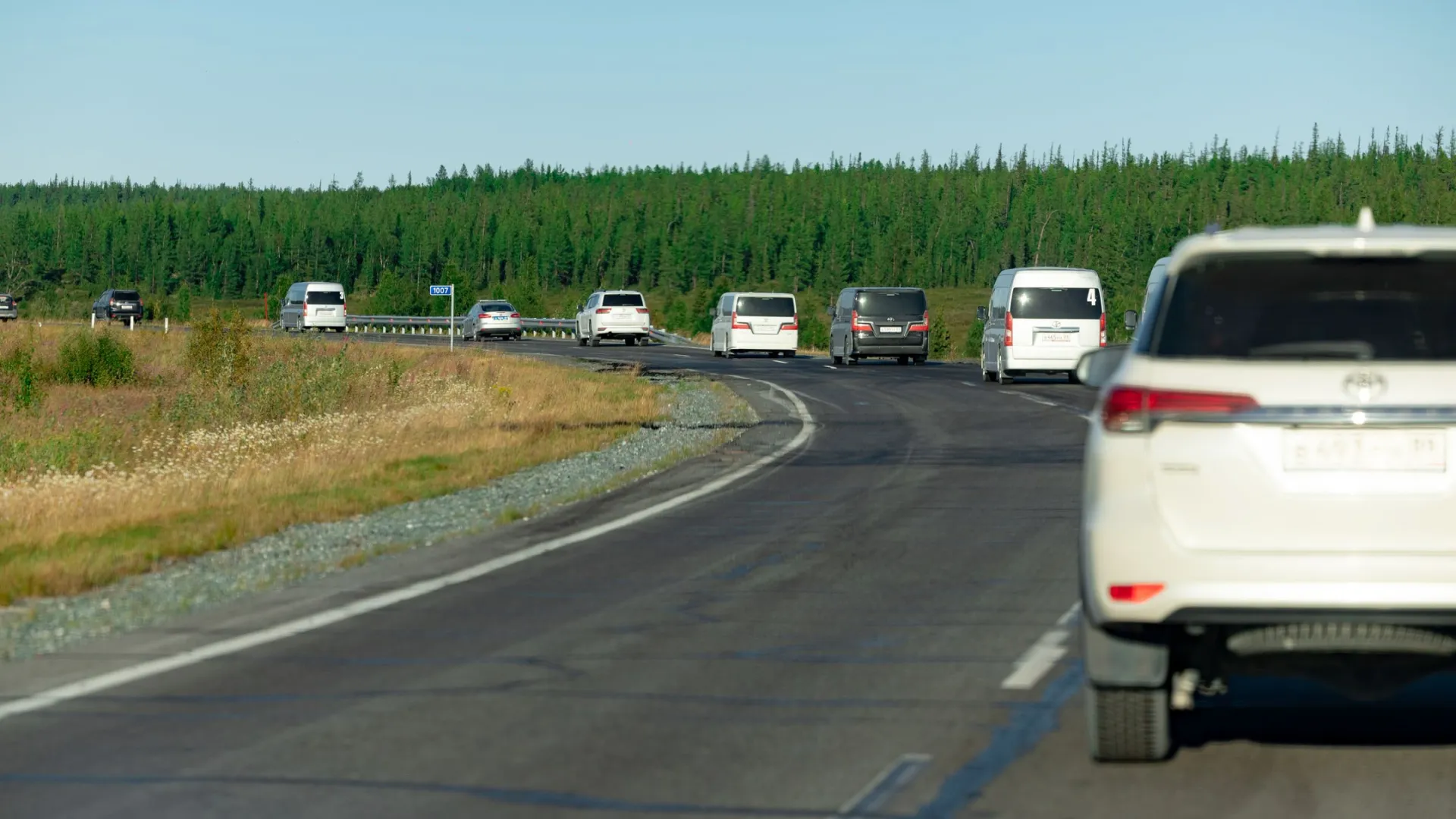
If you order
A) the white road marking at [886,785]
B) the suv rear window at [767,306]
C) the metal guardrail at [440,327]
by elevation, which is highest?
the suv rear window at [767,306]

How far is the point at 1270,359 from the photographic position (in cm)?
577

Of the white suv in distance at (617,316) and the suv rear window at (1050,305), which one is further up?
the suv rear window at (1050,305)

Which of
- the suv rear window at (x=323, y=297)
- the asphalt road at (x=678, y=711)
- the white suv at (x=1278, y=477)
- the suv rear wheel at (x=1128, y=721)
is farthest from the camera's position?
the suv rear window at (x=323, y=297)

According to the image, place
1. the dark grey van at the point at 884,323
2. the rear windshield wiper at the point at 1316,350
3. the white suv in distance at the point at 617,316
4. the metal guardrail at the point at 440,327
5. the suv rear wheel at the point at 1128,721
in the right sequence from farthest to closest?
the metal guardrail at the point at 440,327
the white suv in distance at the point at 617,316
the dark grey van at the point at 884,323
the suv rear wheel at the point at 1128,721
the rear windshield wiper at the point at 1316,350

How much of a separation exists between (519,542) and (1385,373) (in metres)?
8.18

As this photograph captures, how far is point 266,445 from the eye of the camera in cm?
2647

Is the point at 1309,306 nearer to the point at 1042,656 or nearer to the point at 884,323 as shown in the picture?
the point at 1042,656

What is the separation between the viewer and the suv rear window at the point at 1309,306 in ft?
19.5

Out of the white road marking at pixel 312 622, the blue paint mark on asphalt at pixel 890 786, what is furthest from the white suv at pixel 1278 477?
the white road marking at pixel 312 622

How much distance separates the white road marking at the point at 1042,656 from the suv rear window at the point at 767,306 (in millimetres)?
43917

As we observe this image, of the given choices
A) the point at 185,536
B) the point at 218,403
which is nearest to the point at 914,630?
the point at 185,536

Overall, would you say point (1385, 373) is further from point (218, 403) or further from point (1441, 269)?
point (218, 403)

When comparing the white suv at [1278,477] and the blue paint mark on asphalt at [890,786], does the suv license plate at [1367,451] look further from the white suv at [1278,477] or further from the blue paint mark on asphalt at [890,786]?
the blue paint mark on asphalt at [890,786]

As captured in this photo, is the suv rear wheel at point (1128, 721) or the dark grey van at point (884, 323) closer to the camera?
the suv rear wheel at point (1128, 721)
